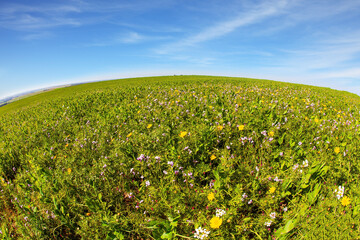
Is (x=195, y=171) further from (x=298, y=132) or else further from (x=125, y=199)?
(x=298, y=132)

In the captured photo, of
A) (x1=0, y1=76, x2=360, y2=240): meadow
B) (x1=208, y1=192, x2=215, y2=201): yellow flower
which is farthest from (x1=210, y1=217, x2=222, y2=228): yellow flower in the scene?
(x1=208, y1=192, x2=215, y2=201): yellow flower

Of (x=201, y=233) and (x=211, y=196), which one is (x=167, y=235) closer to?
(x=201, y=233)

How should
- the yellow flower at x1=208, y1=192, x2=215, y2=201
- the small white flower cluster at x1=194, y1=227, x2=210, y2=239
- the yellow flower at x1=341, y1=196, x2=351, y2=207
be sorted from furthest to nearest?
the yellow flower at x1=208, y1=192, x2=215, y2=201
the yellow flower at x1=341, y1=196, x2=351, y2=207
the small white flower cluster at x1=194, y1=227, x2=210, y2=239

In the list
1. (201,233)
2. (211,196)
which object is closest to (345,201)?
(211,196)

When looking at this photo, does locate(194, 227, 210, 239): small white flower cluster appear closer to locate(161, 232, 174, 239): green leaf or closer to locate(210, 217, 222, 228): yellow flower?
locate(210, 217, 222, 228): yellow flower

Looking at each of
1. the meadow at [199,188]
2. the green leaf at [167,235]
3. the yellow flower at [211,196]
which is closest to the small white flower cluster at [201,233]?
the meadow at [199,188]

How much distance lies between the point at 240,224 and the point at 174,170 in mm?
1210

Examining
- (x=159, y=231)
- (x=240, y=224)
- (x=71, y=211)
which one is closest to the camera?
(x=159, y=231)

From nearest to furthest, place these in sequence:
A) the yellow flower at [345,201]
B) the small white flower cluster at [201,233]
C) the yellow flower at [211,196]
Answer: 1. the small white flower cluster at [201,233]
2. the yellow flower at [345,201]
3. the yellow flower at [211,196]

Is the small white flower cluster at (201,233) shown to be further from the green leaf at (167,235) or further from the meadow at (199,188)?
the green leaf at (167,235)

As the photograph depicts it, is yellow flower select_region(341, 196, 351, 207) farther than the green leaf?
Yes

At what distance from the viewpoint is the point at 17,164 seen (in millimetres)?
4801

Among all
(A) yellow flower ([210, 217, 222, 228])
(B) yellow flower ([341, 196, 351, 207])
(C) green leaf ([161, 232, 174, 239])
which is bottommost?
(C) green leaf ([161, 232, 174, 239])

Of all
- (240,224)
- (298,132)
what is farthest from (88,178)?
(298,132)
